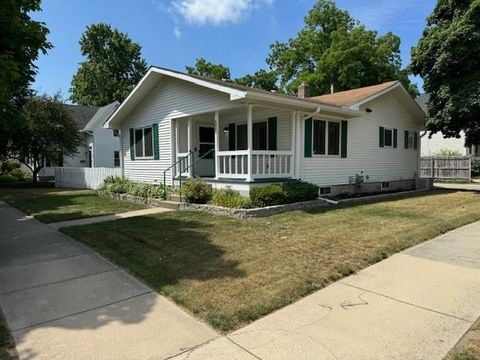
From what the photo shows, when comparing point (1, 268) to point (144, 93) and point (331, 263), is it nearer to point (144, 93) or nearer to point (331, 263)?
point (331, 263)

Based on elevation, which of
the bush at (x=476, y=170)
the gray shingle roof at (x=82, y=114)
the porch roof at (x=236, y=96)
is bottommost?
the bush at (x=476, y=170)

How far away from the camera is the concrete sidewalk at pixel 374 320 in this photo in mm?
3072

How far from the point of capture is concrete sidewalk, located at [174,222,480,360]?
10.1 ft

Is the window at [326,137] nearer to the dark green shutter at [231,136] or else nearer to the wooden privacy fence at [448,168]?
the dark green shutter at [231,136]

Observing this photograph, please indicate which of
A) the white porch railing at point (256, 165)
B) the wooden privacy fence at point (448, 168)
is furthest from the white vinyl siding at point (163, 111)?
the wooden privacy fence at point (448, 168)

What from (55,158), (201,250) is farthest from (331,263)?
(55,158)

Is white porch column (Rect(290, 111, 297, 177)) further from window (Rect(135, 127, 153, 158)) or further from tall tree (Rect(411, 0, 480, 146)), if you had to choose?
tall tree (Rect(411, 0, 480, 146))

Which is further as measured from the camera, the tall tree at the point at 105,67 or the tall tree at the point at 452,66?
the tall tree at the point at 105,67

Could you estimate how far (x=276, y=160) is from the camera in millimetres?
11297

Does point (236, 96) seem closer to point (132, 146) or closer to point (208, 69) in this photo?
point (132, 146)

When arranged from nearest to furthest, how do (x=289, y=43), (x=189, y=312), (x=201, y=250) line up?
(x=189, y=312) < (x=201, y=250) < (x=289, y=43)

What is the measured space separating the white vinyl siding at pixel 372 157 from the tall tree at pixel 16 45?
8.00 metres

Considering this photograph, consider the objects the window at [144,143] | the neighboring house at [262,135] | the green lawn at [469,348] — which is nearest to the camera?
the green lawn at [469,348]

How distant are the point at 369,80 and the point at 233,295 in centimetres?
3175
